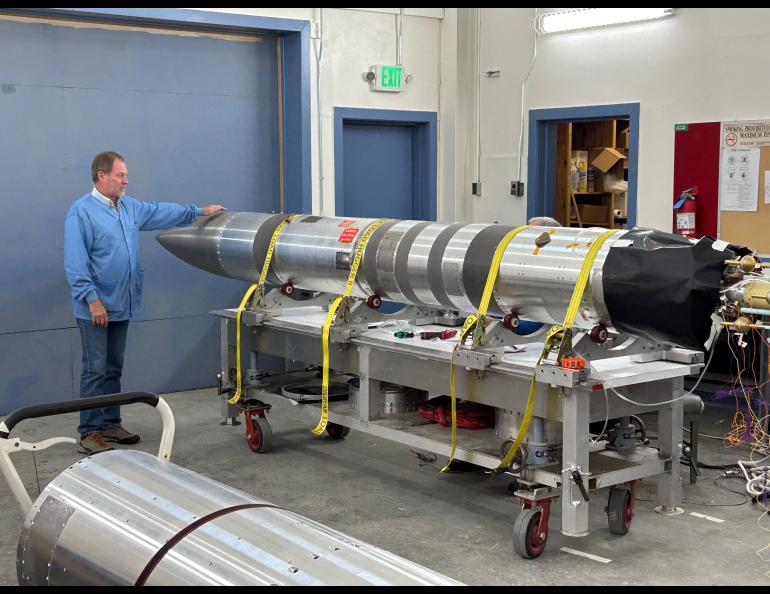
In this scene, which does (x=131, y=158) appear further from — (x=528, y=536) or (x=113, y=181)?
(x=528, y=536)

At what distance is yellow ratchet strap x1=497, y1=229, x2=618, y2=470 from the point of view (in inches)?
144

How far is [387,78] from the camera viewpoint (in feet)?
24.5

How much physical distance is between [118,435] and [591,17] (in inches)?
167

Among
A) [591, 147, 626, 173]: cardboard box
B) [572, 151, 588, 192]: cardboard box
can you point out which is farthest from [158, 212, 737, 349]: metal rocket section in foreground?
[591, 147, 626, 173]: cardboard box

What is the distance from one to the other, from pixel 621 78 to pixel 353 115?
206cm

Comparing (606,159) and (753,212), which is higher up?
(606,159)

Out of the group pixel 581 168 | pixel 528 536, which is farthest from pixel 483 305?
pixel 581 168

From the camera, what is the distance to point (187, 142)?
6.80m

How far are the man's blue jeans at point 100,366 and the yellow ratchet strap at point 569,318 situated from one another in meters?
2.54

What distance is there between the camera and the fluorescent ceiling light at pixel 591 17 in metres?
6.28

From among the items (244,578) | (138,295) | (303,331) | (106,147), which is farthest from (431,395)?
(106,147)

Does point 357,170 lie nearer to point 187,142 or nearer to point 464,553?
point 187,142

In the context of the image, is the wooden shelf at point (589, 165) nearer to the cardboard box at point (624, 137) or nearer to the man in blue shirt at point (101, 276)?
the cardboard box at point (624, 137)

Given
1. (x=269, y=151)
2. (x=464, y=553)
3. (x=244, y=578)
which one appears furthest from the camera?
(x=269, y=151)
